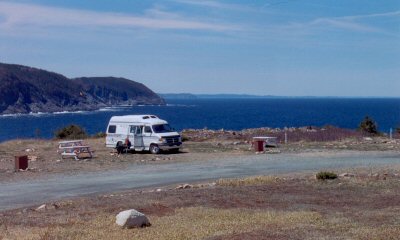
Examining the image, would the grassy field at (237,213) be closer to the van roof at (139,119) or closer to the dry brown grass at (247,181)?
the dry brown grass at (247,181)

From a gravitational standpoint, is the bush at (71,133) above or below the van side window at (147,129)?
below

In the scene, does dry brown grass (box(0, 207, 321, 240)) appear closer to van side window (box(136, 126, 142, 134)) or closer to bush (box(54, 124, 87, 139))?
van side window (box(136, 126, 142, 134))

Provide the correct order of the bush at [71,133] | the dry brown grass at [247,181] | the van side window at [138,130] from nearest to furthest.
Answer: the dry brown grass at [247,181] < the van side window at [138,130] < the bush at [71,133]

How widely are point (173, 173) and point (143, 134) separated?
11.0 m

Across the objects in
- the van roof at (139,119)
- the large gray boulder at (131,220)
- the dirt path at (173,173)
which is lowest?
the dirt path at (173,173)

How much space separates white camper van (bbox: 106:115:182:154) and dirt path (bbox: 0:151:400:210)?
5.25 m

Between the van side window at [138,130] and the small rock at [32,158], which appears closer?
the small rock at [32,158]

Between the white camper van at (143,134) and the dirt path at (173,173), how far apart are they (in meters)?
5.25

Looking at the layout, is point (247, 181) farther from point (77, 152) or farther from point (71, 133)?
point (71, 133)

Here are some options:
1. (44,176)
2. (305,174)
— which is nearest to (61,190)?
(44,176)

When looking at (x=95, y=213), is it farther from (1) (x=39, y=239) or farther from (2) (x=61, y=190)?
(2) (x=61, y=190)

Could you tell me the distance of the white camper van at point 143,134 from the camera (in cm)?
3841

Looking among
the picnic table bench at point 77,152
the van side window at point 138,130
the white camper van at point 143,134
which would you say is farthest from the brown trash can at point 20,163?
the van side window at point 138,130

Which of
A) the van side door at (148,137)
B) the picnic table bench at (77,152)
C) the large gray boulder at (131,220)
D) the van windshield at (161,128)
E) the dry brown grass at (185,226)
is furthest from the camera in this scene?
the van windshield at (161,128)
